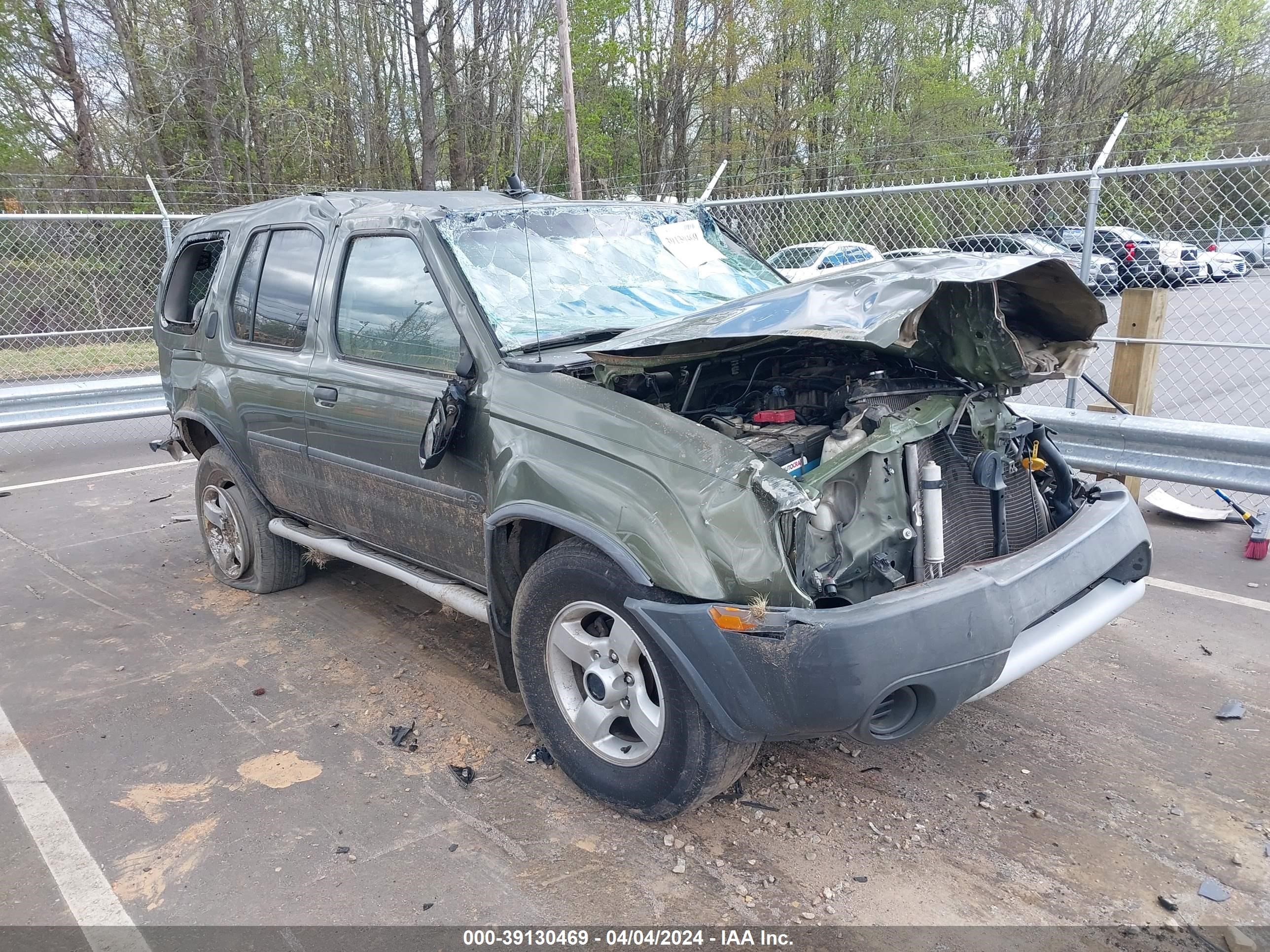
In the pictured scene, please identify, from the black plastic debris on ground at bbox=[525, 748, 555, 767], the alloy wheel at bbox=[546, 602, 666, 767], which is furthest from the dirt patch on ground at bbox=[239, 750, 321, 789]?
the alloy wheel at bbox=[546, 602, 666, 767]

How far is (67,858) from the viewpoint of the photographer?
2.91 m

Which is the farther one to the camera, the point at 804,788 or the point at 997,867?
the point at 804,788

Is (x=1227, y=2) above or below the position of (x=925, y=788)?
above

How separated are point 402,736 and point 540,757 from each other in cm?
59

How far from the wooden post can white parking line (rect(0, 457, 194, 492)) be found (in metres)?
7.16

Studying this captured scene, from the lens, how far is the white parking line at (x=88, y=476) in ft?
25.3

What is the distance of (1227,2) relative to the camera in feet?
79.5

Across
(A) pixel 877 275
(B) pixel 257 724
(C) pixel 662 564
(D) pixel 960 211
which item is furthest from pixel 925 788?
(D) pixel 960 211

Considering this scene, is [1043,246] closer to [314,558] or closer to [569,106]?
[314,558]

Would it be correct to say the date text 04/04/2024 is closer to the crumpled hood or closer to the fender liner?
the crumpled hood

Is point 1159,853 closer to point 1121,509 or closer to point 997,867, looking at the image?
point 997,867

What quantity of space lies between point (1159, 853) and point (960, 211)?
958 cm

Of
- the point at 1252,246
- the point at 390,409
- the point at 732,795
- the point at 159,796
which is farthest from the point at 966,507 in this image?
the point at 1252,246

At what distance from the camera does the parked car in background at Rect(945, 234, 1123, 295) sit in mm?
8258
